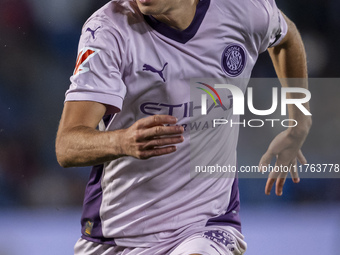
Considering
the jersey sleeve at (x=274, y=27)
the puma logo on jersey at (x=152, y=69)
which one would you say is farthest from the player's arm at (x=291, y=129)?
the puma logo on jersey at (x=152, y=69)

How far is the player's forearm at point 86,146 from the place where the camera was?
5.86ft

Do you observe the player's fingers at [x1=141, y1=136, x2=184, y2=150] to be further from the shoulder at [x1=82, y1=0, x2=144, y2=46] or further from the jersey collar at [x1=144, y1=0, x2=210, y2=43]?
the jersey collar at [x1=144, y1=0, x2=210, y2=43]

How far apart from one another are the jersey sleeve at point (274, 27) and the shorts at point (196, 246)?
0.81 m

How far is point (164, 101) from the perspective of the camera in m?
2.18

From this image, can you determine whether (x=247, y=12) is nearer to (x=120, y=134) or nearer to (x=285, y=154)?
(x=285, y=154)

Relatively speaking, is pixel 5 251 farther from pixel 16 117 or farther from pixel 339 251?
pixel 339 251

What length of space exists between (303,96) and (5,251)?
2.07m

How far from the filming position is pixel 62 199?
4.09m

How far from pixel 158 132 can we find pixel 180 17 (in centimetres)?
73

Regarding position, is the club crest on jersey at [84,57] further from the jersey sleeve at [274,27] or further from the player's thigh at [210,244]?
the jersey sleeve at [274,27]

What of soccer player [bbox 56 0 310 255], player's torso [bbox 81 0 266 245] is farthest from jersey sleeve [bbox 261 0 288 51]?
player's torso [bbox 81 0 266 245]

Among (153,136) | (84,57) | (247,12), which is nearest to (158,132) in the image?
(153,136)

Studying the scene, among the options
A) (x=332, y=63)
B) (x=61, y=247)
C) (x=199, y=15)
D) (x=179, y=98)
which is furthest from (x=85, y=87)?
(x=332, y=63)

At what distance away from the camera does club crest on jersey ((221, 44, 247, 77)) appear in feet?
7.60
